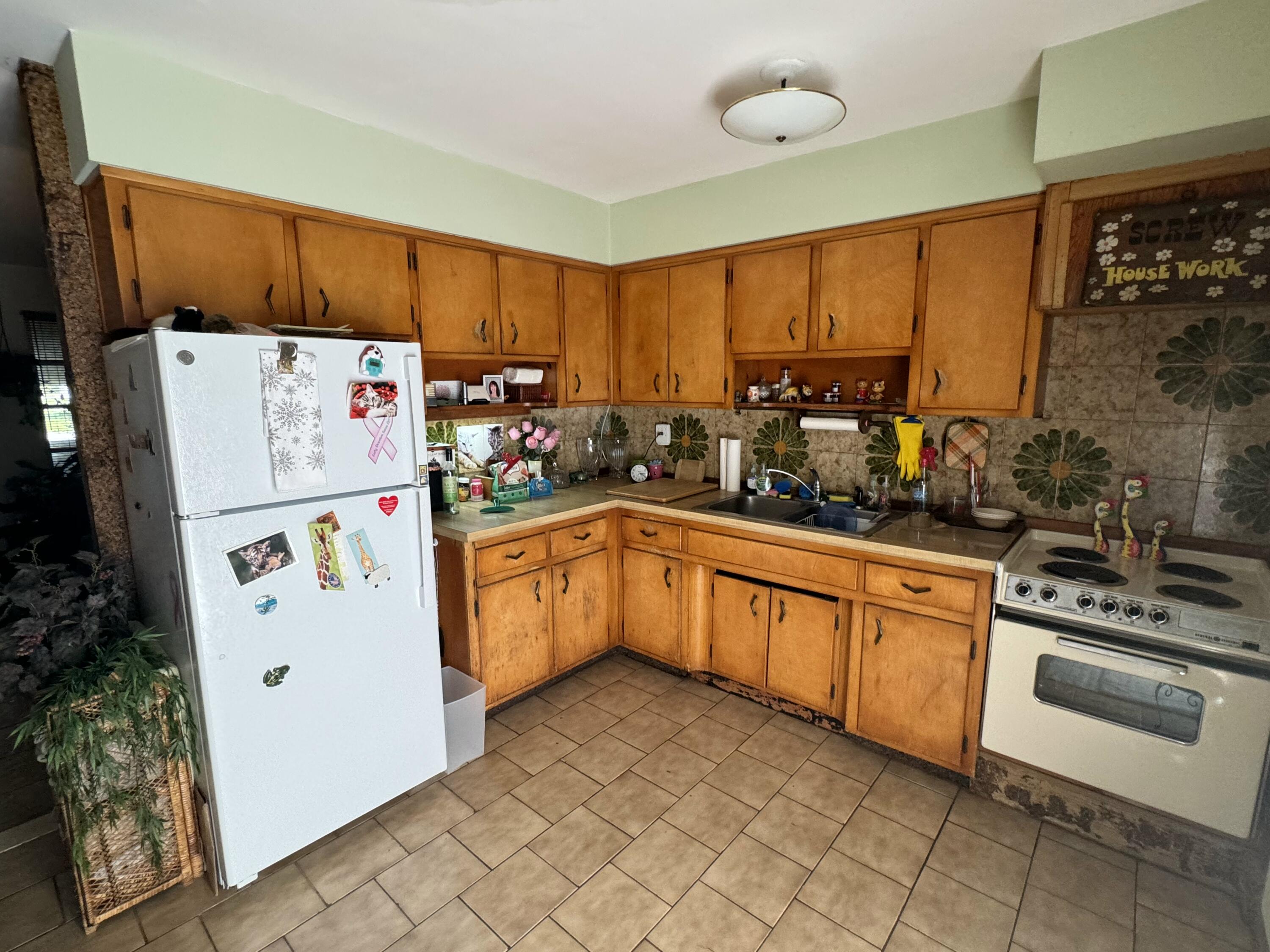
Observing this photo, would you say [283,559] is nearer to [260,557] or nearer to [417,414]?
[260,557]

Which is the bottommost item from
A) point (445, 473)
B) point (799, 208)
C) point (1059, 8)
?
point (445, 473)

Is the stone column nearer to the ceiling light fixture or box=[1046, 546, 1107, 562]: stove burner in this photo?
the ceiling light fixture

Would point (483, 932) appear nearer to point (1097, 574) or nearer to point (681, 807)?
point (681, 807)

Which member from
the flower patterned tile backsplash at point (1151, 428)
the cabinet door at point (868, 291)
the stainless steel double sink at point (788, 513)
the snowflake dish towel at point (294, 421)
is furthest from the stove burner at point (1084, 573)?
the snowflake dish towel at point (294, 421)

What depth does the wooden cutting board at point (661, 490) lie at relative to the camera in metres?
3.02

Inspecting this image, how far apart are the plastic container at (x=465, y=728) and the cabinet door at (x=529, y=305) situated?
5.61 feet

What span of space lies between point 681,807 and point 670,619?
3.29 feet

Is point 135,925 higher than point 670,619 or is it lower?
lower

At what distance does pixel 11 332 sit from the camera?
460 centimetres

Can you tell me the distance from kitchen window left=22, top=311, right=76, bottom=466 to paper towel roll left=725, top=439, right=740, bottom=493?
5.33 metres

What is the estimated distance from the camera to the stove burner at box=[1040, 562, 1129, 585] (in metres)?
1.90

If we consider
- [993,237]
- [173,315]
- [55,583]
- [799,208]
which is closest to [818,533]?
[993,237]

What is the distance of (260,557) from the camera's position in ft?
5.57

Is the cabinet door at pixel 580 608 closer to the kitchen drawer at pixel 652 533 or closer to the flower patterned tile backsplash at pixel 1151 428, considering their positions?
the kitchen drawer at pixel 652 533
